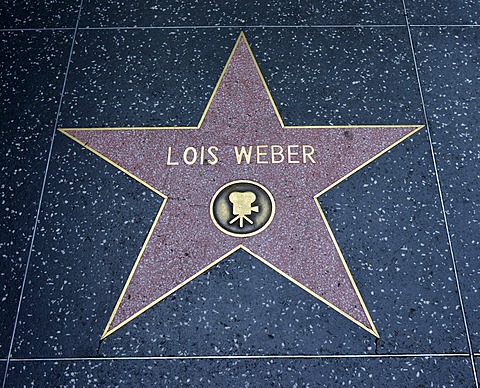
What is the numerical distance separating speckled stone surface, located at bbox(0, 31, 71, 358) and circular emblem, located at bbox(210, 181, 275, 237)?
539mm

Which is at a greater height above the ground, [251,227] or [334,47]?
[334,47]

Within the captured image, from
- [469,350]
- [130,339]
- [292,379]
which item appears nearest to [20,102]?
[130,339]

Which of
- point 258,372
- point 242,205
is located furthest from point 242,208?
point 258,372

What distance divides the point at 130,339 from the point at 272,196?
547 mm

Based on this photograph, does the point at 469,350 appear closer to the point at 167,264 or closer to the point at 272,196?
the point at 272,196

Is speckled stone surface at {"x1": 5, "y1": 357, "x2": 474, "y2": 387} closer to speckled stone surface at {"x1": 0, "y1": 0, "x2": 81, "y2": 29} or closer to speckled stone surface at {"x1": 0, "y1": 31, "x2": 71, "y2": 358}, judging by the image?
speckled stone surface at {"x1": 0, "y1": 31, "x2": 71, "y2": 358}

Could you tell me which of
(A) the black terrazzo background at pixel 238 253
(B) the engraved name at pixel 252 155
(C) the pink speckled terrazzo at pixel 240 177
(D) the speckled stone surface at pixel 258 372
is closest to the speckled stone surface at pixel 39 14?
(A) the black terrazzo background at pixel 238 253

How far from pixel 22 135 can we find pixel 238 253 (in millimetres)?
780

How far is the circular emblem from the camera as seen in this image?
1.33 metres

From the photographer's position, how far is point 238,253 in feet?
4.31

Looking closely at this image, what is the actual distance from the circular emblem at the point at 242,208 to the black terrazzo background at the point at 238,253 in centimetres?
8

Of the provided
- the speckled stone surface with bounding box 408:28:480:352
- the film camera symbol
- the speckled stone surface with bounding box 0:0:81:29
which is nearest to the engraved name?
the film camera symbol

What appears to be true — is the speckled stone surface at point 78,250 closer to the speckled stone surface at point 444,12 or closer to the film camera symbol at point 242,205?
the film camera symbol at point 242,205

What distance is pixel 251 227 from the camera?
4.38ft
